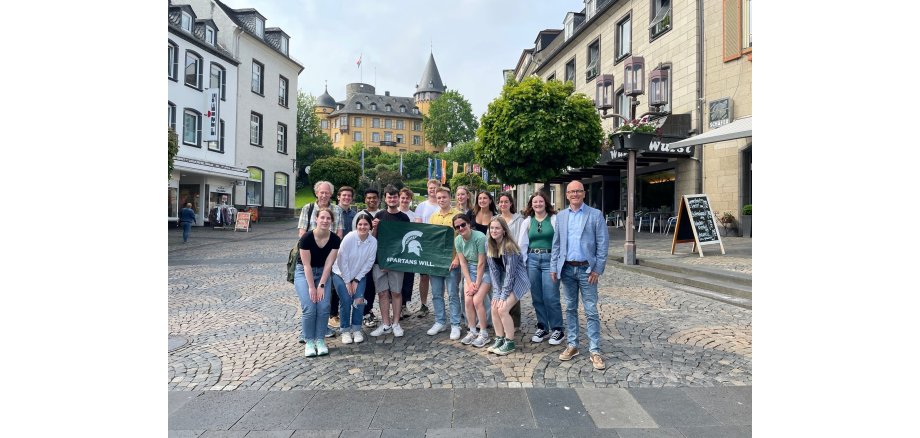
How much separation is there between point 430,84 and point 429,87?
805 mm

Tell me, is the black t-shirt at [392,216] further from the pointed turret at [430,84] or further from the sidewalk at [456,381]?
the pointed turret at [430,84]

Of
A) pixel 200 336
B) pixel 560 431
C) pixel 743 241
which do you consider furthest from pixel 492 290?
pixel 743 241

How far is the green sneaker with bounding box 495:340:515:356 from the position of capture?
496cm

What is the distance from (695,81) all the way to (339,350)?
1691 centimetres

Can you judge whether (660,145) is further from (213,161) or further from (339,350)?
(213,161)

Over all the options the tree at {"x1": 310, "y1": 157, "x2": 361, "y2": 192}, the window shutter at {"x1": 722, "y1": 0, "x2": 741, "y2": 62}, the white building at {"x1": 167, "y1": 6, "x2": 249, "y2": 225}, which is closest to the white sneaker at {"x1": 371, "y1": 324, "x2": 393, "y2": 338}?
the window shutter at {"x1": 722, "y1": 0, "x2": 741, "y2": 62}

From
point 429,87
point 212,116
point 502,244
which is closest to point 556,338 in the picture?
point 502,244

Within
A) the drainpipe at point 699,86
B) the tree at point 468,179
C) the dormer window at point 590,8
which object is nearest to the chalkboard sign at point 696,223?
the drainpipe at point 699,86

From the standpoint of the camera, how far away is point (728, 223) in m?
15.8

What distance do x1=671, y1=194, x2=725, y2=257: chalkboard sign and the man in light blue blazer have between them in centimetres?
724

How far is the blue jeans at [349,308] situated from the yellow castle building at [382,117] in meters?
81.0

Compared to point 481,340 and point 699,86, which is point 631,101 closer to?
point 699,86

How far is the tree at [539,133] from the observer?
1656 centimetres

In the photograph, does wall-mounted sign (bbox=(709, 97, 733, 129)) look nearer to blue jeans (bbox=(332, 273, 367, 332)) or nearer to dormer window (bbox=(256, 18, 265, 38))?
blue jeans (bbox=(332, 273, 367, 332))
